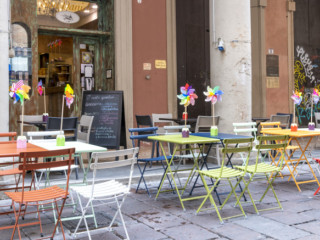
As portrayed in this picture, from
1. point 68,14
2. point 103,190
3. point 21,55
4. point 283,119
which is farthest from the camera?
point 68,14

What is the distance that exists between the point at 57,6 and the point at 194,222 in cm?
643

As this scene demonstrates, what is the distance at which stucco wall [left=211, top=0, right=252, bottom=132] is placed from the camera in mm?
7539

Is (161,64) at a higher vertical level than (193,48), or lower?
lower

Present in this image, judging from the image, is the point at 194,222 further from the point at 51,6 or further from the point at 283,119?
the point at 51,6

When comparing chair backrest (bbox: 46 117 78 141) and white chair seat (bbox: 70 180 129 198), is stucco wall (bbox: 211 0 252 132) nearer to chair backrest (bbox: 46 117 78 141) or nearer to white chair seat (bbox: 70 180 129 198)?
chair backrest (bbox: 46 117 78 141)

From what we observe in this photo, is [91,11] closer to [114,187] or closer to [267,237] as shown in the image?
[114,187]

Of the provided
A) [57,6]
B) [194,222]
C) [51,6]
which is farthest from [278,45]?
Answer: [194,222]

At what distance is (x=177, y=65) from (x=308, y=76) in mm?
4628

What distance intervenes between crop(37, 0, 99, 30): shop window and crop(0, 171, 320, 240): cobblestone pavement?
510 centimetres

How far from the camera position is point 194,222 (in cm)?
429

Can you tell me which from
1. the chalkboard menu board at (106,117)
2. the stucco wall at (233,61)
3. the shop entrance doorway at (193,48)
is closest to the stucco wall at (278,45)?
Answer: the shop entrance doorway at (193,48)

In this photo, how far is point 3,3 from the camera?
228 inches

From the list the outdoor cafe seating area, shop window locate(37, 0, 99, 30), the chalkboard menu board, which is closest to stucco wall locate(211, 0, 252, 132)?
the outdoor cafe seating area

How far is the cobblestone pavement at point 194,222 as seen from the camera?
3875 mm
